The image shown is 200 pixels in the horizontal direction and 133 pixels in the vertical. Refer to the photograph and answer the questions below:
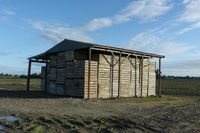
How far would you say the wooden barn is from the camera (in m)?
30.6

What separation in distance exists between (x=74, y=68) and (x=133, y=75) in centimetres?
688

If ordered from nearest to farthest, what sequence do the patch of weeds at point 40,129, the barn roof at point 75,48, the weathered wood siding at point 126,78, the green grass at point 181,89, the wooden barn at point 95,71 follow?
the patch of weeds at point 40,129, the barn roof at point 75,48, the wooden barn at point 95,71, the weathered wood siding at point 126,78, the green grass at point 181,89

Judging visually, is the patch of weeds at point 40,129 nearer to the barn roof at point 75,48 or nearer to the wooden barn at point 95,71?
the wooden barn at point 95,71

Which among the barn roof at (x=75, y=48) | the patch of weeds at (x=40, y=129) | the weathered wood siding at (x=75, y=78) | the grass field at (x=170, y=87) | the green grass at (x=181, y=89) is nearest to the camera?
the patch of weeds at (x=40, y=129)

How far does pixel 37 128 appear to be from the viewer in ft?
44.1

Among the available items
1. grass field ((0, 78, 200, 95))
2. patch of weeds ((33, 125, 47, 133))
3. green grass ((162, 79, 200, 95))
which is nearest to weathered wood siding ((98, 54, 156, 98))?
grass field ((0, 78, 200, 95))

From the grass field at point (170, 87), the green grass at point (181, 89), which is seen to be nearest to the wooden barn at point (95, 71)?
the grass field at point (170, 87)

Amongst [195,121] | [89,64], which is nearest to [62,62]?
[89,64]

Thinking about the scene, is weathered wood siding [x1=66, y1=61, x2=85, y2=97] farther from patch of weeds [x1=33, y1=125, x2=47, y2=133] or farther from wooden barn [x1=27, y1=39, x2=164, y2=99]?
patch of weeds [x1=33, y1=125, x2=47, y2=133]

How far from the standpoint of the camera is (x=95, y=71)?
31.1 meters

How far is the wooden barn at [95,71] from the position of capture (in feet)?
100

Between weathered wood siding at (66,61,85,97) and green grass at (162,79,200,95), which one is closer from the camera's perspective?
weathered wood siding at (66,61,85,97)

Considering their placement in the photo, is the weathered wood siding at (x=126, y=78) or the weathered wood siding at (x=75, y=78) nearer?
the weathered wood siding at (x=75, y=78)

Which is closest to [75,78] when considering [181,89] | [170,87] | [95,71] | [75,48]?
[95,71]
